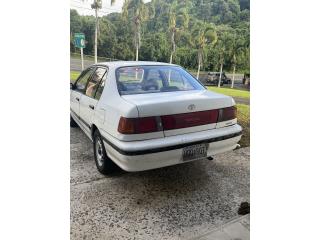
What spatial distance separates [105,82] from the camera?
2.44 meters

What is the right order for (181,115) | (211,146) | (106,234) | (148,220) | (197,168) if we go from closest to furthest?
(106,234)
(148,220)
(181,115)
(211,146)
(197,168)

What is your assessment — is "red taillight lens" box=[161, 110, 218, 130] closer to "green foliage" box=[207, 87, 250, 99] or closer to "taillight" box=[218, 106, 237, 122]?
"taillight" box=[218, 106, 237, 122]

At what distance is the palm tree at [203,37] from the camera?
263 cm

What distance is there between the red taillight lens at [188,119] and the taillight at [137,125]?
0.29 feet

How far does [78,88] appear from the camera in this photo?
312 centimetres

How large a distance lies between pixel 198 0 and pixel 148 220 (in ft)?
6.69

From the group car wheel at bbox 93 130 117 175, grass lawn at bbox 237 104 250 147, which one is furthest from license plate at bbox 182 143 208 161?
car wheel at bbox 93 130 117 175

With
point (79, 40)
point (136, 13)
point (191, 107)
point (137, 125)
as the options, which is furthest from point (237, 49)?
point (79, 40)

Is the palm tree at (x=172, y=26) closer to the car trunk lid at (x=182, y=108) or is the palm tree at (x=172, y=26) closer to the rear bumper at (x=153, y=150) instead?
the car trunk lid at (x=182, y=108)

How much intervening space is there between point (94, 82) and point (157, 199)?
1.36 meters

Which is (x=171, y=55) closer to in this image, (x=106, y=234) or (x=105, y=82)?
(x=105, y=82)

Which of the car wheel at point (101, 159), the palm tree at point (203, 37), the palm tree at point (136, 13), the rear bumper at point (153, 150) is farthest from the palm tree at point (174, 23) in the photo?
the car wheel at point (101, 159)
